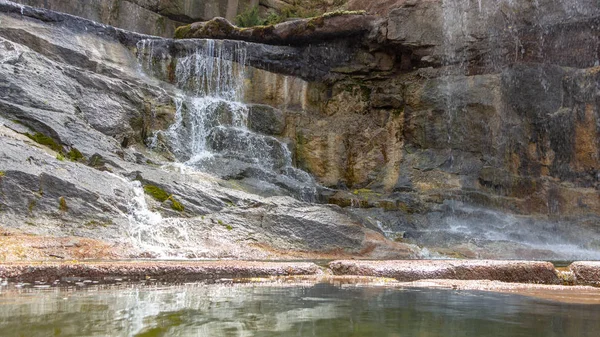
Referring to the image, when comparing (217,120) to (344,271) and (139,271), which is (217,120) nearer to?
(344,271)

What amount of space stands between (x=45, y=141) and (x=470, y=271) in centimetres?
841

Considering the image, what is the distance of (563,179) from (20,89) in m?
13.7

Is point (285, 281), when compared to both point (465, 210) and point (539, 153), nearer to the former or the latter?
point (465, 210)

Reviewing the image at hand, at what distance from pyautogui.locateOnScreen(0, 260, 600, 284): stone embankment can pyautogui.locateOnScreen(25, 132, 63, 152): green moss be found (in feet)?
20.1

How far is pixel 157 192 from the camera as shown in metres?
9.85

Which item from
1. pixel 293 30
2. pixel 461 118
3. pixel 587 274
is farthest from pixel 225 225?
pixel 293 30

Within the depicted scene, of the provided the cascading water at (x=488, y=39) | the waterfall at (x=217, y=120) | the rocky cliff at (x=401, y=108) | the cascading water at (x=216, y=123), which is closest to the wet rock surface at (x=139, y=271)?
the cascading water at (x=216, y=123)

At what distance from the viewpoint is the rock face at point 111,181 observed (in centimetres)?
815

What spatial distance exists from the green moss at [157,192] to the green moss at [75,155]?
60.7 inches

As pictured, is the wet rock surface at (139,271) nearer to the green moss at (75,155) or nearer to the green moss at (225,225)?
the green moss at (225,225)

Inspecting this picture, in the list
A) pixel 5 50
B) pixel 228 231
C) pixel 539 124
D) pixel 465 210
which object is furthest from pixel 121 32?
pixel 539 124

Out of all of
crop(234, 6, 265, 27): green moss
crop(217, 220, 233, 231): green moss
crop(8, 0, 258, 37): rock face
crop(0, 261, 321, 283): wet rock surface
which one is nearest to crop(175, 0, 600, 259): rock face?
crop(217, 220, 233, 231): green moss

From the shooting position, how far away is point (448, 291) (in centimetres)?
426

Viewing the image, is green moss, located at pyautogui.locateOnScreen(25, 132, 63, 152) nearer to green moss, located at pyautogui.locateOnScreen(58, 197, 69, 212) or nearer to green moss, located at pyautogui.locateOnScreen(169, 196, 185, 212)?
green moss, located at pyautogui.locateOnScreen(58, 197, 69, 212)
